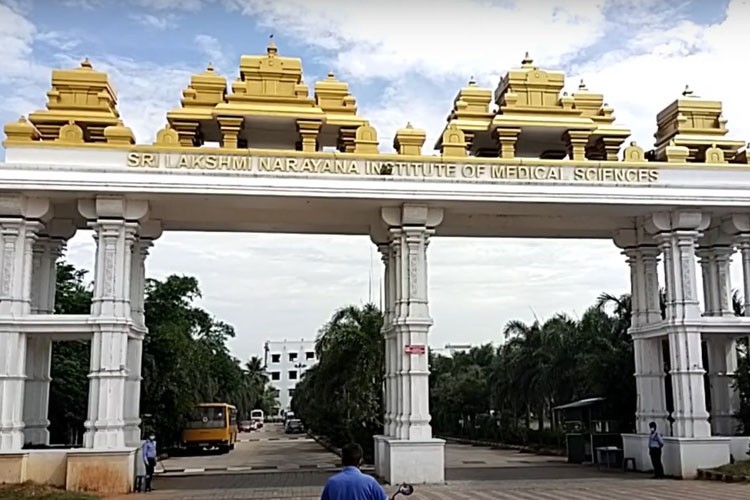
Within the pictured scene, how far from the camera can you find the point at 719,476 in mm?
15344

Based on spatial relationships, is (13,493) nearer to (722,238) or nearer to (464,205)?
(464,205)

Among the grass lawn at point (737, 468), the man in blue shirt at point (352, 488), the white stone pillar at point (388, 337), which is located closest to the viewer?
the man in blue shirt at point (352, 488)

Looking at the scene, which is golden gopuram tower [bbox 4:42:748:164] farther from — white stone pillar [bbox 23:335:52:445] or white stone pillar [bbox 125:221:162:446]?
white stone pillar [bbox 23:335:52:445]

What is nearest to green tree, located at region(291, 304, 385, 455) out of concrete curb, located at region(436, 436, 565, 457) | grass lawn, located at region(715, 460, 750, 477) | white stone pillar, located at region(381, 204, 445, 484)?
white stone pillar, located at region(381, 204, 445, 484)

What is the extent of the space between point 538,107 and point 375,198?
4.27 metres

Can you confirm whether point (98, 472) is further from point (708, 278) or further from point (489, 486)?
point (708, 278)

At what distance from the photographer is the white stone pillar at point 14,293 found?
14547 mm

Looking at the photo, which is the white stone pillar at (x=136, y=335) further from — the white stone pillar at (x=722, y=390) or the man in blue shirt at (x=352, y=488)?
the white stone pillar at (x=722, y=390)

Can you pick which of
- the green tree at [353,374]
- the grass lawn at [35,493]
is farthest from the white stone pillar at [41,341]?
the green tree at [353,374]

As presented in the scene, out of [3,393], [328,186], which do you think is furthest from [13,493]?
[328,186]

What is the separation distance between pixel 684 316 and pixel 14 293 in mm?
12440

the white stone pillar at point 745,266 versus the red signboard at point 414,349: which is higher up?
the white stone pillar at point 745,266

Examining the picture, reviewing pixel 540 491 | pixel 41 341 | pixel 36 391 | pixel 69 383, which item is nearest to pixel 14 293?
pixel 41 341

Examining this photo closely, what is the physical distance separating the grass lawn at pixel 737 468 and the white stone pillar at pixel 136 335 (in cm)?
1098
